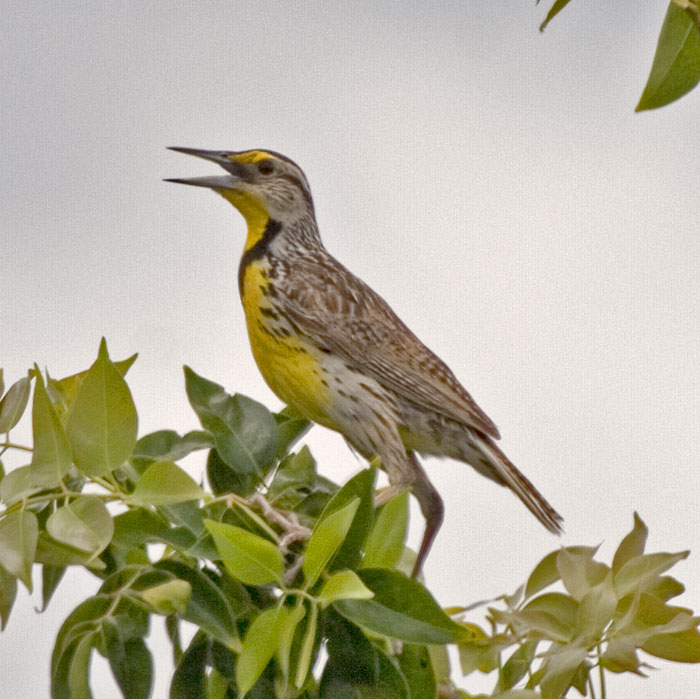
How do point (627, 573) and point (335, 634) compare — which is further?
point (627, 573)

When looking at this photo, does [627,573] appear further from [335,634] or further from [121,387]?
[121,387]

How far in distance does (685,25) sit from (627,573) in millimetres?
737

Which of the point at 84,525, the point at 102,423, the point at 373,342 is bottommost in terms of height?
the point at 84,525

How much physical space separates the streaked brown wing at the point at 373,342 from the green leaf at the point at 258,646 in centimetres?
161

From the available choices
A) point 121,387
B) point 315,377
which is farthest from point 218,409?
point 315,377

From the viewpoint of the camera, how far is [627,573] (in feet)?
5.90

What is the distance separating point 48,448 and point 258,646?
337 millimetres

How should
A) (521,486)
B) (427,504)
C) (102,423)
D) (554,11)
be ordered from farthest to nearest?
(427,504), (521,486), (102,423), (554,11)

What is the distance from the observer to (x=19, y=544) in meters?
1.48

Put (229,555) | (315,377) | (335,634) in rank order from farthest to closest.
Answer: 1. (315,377)
2. (335,634)
3. (229,555)

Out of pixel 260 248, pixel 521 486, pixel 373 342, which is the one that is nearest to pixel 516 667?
pixel 521 486

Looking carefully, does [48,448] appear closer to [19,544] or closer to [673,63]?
[19,544]

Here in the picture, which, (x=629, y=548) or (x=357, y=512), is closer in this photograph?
(x=357, y=512)

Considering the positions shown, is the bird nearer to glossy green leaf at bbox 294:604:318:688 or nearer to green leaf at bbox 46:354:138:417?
green leaf at bbox 46:354:138:417
